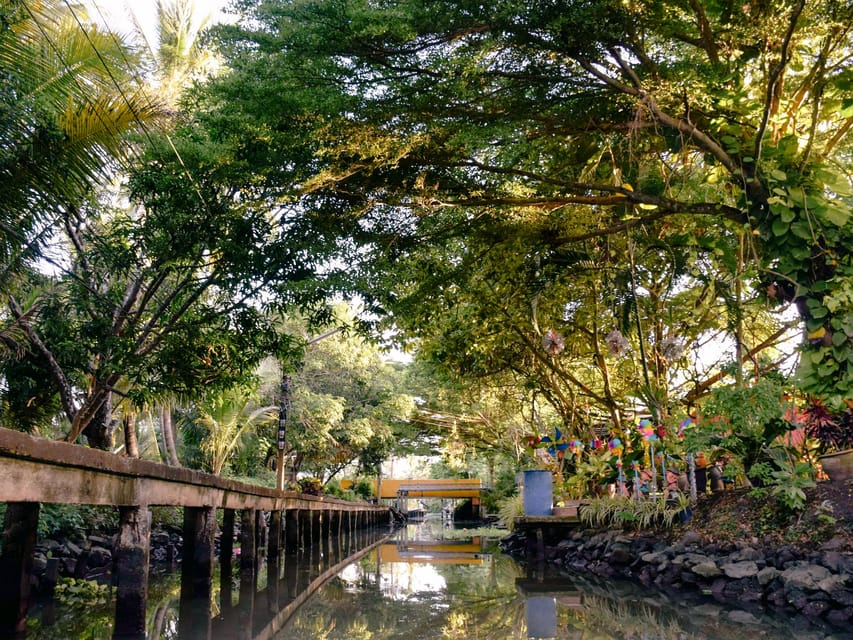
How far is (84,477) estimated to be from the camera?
3988 millimetres

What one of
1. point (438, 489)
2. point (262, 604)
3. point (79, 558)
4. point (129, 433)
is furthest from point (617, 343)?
point (438, 489)

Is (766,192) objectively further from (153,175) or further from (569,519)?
(569,519)

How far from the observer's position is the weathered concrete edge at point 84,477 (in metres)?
3.30

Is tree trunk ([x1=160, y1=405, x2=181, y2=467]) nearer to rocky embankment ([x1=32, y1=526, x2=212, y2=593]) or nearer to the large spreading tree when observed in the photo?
rocky embankment ([x1=32, y1=526, x2=212, y2=593])

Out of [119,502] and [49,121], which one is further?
[49,121]

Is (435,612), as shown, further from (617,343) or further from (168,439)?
(168,439)

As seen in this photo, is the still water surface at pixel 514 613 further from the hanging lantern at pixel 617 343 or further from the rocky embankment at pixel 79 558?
the hanging lantern at pixel 617 343

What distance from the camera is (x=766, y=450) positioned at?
7.43 meters

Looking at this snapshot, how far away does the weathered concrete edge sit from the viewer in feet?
10.8

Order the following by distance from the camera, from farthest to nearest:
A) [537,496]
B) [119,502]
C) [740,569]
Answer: [537,496] < [740,569] < [119,502]

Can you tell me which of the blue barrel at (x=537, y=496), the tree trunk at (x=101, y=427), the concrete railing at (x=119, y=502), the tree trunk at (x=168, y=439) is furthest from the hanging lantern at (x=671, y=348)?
the tree trunk at (x=168, y=439)

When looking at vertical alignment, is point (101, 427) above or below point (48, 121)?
below

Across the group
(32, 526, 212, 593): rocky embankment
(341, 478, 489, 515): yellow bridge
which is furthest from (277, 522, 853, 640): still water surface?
(341, 478, 489, 515): yellow bridge

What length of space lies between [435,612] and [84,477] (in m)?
2.90
